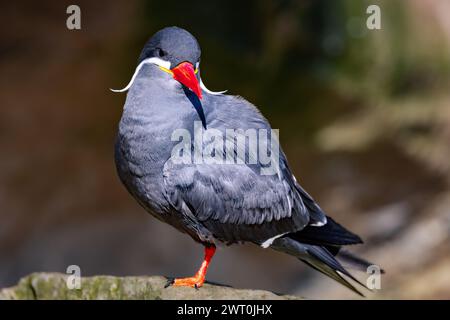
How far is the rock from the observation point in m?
3.66

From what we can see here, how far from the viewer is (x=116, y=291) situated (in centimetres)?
384

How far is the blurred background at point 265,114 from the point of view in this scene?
6.91 meters

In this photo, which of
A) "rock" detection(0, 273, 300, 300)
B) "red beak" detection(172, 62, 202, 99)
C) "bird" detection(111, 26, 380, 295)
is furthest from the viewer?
"rock" detection(0, 273, 300, 300)

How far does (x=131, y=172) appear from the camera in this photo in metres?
3.56

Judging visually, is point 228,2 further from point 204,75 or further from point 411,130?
point 411,130

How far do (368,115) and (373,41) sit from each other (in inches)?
26.9

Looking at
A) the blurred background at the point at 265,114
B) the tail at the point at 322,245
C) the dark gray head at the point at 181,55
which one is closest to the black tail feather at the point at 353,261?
the tail at the point at 322,245

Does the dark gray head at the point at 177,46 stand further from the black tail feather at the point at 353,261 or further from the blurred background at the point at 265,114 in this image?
the blurred background at the point at 265,114

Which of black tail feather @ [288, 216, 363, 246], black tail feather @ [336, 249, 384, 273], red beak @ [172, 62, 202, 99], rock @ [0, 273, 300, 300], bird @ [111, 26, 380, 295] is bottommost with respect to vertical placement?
rock @ [0, 273, 300, 300]

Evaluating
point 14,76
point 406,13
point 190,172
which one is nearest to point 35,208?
point 14,76

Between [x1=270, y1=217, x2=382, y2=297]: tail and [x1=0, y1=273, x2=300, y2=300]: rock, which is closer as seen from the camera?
[x1=0, y1=273, x2=300, y2=300]: rock

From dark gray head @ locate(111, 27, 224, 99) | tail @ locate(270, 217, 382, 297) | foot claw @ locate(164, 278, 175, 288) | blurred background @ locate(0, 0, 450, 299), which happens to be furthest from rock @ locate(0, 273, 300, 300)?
blurred background @ locate(0, 0, 450, 299)

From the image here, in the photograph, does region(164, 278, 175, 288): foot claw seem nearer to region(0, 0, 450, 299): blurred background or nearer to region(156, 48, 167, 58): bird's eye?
region(156, 48, 167, 58): bird's eye

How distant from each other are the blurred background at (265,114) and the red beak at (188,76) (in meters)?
3.70
